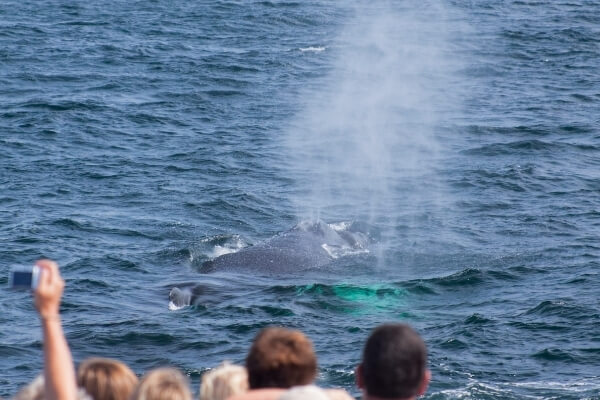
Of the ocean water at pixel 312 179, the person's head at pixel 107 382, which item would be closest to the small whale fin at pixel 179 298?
the ocean water at pixel 312 179

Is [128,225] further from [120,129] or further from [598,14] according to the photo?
[598,14]

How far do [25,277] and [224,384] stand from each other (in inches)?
52.6

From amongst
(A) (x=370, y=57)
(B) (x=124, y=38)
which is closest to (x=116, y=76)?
(B) (x=124, y=38)

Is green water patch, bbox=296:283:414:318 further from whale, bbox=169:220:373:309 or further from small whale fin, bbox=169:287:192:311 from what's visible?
small whale fin, bbox=169:287:192:311

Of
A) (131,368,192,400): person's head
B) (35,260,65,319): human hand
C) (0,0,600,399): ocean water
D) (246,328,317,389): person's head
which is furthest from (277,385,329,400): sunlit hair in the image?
(0,0,600,399): ocean water

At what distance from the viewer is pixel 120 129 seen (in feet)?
114

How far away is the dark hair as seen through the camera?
250 inches

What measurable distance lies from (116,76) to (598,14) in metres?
24.6

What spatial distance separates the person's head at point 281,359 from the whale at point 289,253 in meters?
13.1

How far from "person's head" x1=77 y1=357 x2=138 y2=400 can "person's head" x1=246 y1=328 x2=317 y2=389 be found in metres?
0.73

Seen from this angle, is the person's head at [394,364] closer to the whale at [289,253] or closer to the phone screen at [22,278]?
the phone screen at [22,278]

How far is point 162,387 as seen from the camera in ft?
21.0

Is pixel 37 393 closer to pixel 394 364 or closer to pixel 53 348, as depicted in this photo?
pixel 53 348

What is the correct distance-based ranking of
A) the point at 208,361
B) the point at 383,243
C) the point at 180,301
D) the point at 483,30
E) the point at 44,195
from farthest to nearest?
the point at 483,30
the point at 44,195
the point at 383,243
the point at 180,301
the point at 208,361
